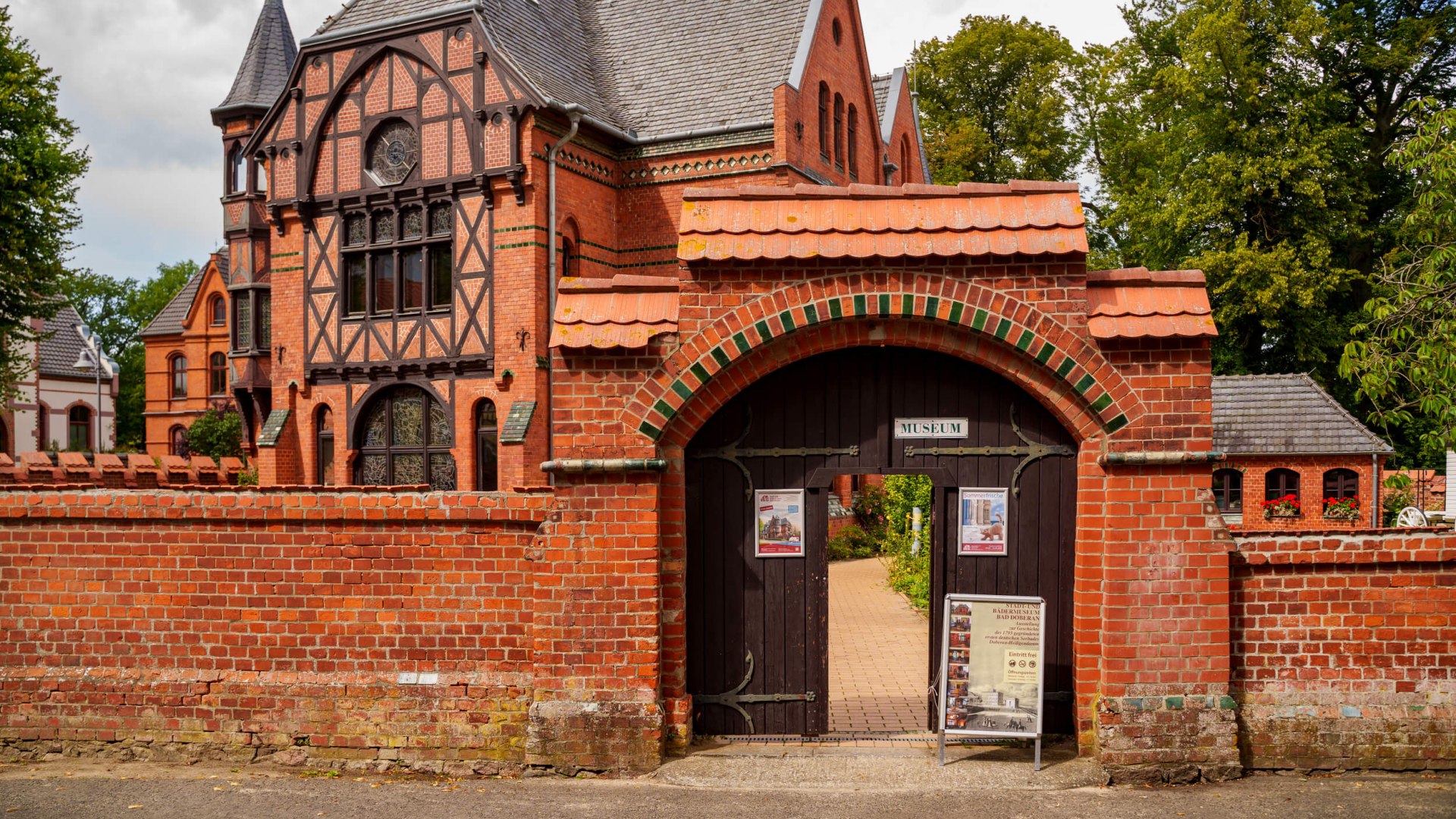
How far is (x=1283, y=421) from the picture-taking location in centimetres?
2200

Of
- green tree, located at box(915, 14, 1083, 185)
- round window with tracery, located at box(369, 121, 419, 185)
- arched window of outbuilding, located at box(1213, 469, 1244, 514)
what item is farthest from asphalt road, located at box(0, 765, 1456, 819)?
green tree, located at box(915, 14, 1083, 185)

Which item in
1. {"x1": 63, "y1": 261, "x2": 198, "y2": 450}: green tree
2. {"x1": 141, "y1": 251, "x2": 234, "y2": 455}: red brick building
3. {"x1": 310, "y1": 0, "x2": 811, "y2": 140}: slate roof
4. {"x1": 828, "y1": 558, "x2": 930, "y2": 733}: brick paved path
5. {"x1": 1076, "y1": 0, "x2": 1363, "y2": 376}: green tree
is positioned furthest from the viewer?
{"x1": 63, "y1": 261, "x2": 198, "y2": 450}: green tree

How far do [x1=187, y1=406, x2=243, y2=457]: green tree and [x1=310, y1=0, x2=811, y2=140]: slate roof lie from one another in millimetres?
17540

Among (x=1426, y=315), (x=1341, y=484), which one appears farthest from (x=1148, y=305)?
(x=1341, y=484)

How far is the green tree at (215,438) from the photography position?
1305 inches

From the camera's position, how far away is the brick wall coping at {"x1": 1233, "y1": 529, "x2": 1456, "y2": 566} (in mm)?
5973

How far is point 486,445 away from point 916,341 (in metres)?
13.7

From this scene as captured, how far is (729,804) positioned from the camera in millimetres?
5602

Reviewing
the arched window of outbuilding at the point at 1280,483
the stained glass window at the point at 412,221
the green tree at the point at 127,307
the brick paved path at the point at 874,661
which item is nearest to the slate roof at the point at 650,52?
the stained glass window at the point at 412,221

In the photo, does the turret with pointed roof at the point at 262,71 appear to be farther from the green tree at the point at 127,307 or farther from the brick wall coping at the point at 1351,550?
the green tree at the point at 127,307

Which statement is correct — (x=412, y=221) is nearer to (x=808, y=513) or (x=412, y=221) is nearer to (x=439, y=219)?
(x=439, y=219)

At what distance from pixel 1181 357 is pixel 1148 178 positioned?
2930cm

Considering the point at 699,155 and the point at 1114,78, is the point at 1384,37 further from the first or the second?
the point at 699,155

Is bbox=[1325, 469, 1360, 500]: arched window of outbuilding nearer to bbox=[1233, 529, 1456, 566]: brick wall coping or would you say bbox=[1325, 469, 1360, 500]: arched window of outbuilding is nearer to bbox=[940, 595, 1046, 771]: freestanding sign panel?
bbox=[1233, 529, 1456, 566]: brick wall coping
